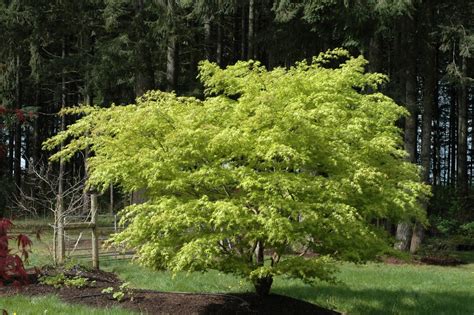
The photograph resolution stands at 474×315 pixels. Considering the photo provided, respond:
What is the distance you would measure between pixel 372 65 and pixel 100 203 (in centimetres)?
2279

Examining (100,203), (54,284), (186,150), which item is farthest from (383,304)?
(100,203)

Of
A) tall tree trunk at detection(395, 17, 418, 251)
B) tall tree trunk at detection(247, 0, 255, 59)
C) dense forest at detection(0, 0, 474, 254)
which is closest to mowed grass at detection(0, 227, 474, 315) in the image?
dense forest at detection(0, 0, 474, 254)

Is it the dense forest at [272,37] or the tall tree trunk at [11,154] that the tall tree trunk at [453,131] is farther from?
the tall tree trunk at [11,154]

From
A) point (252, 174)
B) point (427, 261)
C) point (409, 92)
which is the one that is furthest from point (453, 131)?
point (252, 174)

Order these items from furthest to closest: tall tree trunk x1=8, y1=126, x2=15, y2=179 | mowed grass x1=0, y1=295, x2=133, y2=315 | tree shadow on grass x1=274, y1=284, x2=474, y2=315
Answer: tall tree trunk x1=8, y1=126, x2=15, y2=179 < tree shadow on grass x1=274, y1=284, x2=474, y2=315 < mowed grass x1=0, y1=295, x2=133, y2=315

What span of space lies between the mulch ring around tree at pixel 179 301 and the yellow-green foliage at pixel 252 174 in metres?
0.62

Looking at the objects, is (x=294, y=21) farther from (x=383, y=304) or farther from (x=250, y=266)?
(x=250, y=266)

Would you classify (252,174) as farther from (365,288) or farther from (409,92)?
(409,92)

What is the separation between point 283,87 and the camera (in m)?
7.81

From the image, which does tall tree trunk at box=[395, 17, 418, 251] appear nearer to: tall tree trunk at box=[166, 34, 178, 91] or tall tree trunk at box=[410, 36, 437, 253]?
tall tree trunk at box=[410, 36, 437, 253]

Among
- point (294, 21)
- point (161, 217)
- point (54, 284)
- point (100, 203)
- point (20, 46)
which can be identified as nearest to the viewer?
point (161, 217)

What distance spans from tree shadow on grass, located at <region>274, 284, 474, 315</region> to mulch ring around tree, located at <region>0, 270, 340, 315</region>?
1007 millimetres

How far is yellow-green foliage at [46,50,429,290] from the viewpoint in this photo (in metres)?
6.92

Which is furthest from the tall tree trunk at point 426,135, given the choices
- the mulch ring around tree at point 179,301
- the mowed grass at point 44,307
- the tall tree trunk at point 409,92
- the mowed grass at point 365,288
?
the mowed grass at point 44,307
